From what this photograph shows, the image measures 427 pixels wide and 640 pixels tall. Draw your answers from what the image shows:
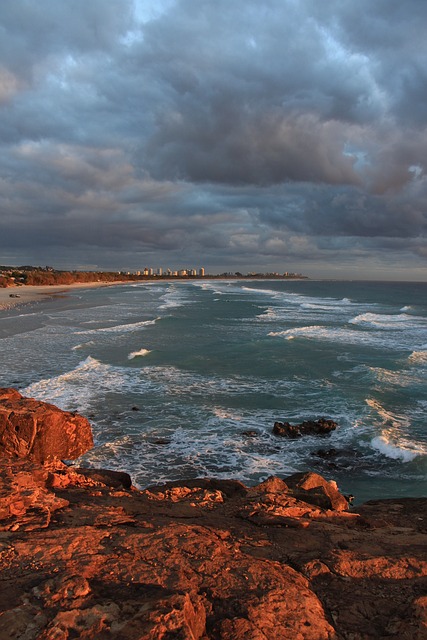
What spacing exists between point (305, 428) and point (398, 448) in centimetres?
270

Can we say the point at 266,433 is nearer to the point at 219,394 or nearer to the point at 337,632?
the point at 219,394

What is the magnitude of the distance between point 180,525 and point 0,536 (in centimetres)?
212

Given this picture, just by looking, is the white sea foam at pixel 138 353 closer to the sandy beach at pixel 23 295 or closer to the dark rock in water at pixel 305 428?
the dark rock in water at pixel 305 428

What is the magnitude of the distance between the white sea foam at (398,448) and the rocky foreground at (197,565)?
4133 millimetres

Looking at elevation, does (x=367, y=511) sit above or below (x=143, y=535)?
below

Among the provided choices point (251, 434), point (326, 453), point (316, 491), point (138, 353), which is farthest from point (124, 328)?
point (316, 491)

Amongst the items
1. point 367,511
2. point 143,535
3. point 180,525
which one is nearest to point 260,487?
point 367,511

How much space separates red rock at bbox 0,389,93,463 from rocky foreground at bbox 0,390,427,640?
190 centimetres

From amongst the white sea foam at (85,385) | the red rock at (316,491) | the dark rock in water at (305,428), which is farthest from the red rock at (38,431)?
the dark rock in water at (305,428)

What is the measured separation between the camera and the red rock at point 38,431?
9195 mm

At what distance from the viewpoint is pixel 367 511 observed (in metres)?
8.10

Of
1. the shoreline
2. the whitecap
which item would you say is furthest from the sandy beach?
the whitecap

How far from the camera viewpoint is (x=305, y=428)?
1334cm

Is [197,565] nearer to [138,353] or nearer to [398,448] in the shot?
[398,448]
